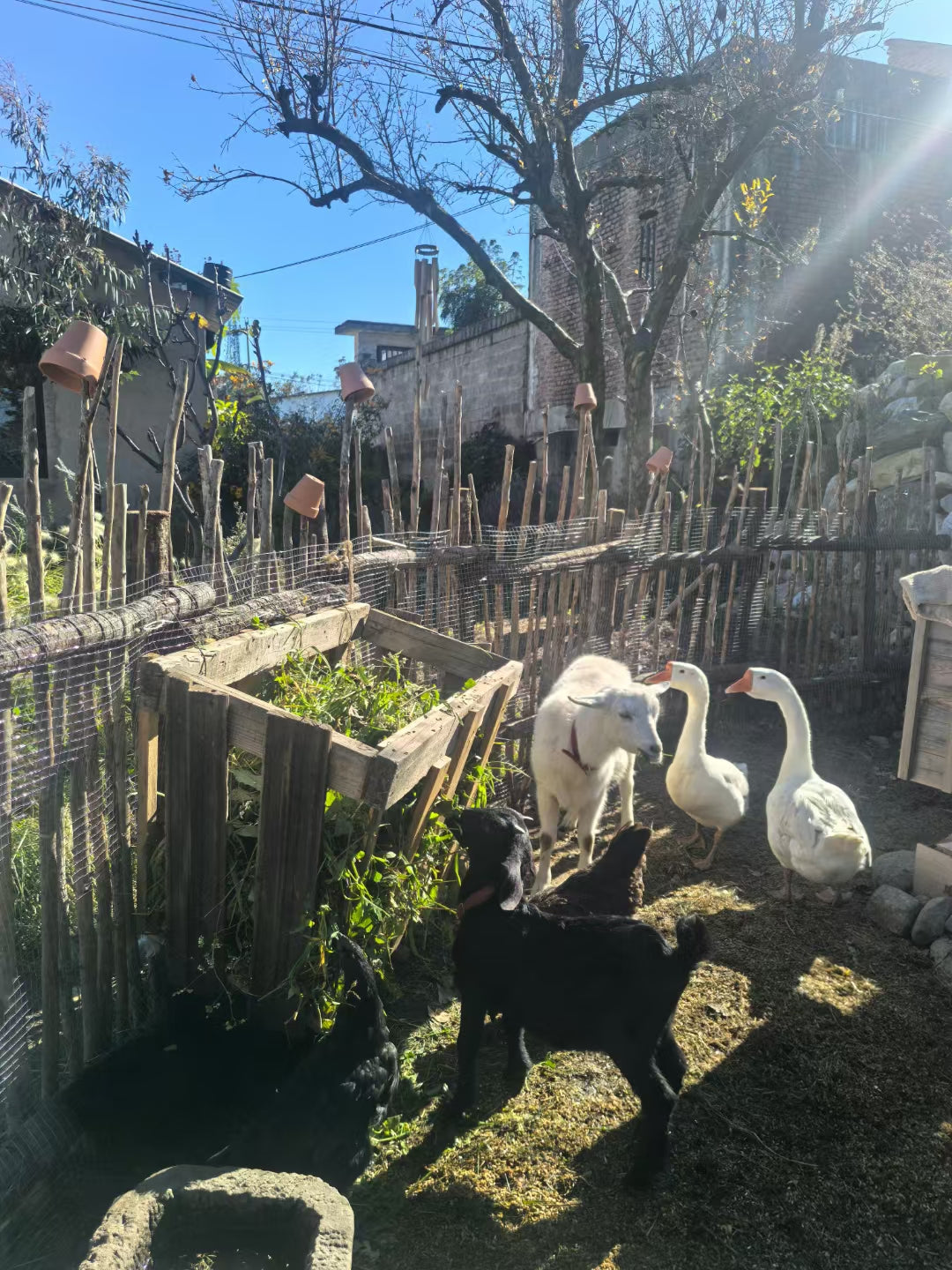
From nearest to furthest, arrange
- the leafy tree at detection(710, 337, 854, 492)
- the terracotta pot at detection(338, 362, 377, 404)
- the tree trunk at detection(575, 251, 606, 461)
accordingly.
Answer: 1. the terracotta pot at detection(338, 362, 377, 404)
2. the leafy tree at detection(710, 337, 854, 492)
3. the tree trunk at detection(575, 251, 606, 461)

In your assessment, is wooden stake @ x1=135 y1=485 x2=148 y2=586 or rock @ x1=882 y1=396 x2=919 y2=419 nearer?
wooden stake @ x1=135 y1=485 x2=148 y2=586

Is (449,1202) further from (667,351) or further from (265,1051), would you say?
(667,351)

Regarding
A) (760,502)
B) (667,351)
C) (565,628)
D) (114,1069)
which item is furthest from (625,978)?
(667,351)

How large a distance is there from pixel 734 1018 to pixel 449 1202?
4.74ft

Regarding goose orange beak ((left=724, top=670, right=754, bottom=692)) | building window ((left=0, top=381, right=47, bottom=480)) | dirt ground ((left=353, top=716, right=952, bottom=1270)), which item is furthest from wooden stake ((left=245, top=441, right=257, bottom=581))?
building window ((left=0, top=381, right=47, bottom=480))

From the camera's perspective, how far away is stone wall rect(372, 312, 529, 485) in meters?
18.2

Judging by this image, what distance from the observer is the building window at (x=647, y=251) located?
1494cm

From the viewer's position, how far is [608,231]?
16.3 meters

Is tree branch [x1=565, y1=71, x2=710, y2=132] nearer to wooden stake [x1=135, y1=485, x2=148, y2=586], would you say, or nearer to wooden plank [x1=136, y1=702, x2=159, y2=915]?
wooden stake [x1=135, y1=485, x2=148, y2=586]

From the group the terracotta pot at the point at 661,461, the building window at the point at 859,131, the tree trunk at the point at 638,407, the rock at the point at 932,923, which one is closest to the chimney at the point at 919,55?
the building window at the point at 859,131

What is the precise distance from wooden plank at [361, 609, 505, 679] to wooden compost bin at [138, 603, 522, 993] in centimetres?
80

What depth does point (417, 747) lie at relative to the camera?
105 inches

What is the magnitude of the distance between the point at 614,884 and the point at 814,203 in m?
14.3

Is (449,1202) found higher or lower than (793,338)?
lower
